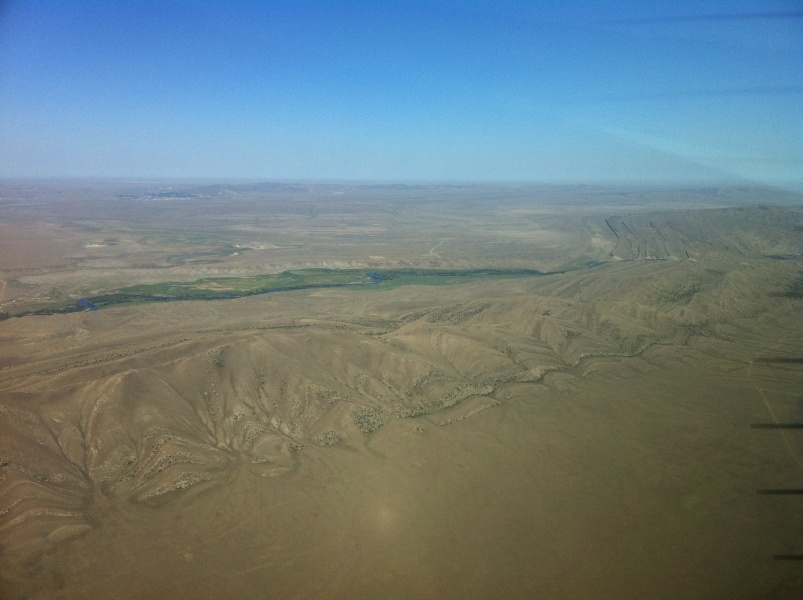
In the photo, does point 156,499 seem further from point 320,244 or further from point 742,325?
point 320,244

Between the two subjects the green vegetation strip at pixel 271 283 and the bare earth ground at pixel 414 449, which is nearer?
the bare earth ground at pixel 414 449

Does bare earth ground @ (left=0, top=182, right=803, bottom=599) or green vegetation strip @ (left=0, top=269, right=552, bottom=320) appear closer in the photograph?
bare earth ground @ (left=0, top=182, right=803, bottom=599)

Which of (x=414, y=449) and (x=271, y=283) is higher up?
(x=271, y=283)

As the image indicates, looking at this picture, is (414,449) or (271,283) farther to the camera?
(271,283)

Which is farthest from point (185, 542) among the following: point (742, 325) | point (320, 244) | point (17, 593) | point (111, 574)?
point (320, 244)
